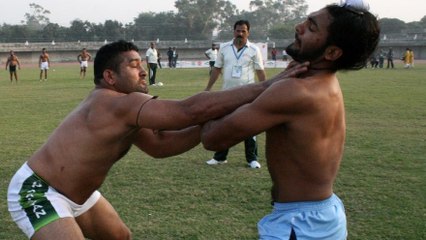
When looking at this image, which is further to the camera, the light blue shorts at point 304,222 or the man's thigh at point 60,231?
the man's thigh at point 60,231

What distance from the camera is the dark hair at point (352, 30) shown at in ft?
8.15

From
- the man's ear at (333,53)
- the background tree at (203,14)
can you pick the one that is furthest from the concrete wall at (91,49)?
the man's ear at (333,53)

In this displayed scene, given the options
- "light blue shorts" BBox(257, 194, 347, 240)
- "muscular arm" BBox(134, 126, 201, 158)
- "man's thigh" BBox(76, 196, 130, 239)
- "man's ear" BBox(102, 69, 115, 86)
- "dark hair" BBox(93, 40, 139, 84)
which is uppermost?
"dark hair" BBox(93, 40, 139, 84)

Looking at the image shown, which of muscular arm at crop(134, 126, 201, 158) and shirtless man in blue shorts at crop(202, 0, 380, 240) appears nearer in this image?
shirtless man in blue shorts at crop(202, 0, 380, 240)

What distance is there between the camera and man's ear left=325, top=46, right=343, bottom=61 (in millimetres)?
2551

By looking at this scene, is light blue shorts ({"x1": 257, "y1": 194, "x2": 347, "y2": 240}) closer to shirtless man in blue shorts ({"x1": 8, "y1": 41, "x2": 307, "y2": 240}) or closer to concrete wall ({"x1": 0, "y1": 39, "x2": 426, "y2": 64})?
shirtless man in blue shorts ({"x1": 8, "y1": 41, "x2": 307, "y2": 240})

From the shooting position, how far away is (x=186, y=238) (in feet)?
15.6

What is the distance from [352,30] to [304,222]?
957mm

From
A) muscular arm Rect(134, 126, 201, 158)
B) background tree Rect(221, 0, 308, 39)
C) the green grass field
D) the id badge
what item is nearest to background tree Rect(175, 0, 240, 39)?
background tree Rect(221, 0, 308, 39)

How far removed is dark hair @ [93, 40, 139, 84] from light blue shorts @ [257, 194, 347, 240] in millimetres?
1409

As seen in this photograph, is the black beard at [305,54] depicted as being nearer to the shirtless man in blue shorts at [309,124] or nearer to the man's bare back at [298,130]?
the shirtless man in blue shorts at [309,124]

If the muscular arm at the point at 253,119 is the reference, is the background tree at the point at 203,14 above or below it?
above

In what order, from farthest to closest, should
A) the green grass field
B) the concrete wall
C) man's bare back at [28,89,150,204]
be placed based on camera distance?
the concrete wall, the green grass field, man's bare back at [28,89,150,204]

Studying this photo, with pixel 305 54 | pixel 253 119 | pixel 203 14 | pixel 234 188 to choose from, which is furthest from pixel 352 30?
pixel 203 14
